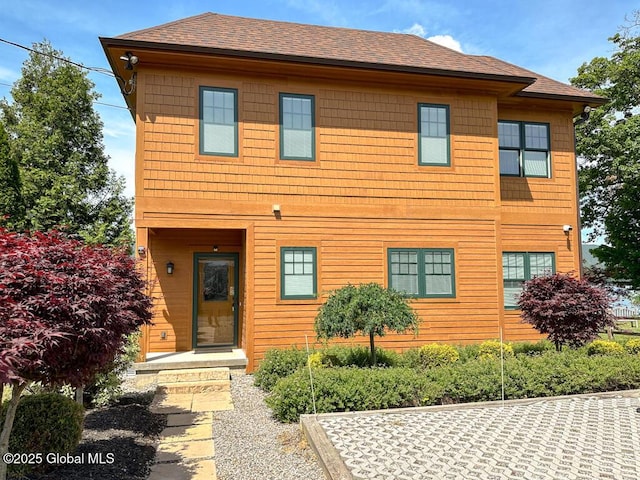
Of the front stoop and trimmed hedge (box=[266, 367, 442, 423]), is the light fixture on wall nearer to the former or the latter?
the front stoop

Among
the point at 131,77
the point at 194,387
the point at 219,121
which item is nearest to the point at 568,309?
the point at 194,387

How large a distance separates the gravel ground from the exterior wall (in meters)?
2.64

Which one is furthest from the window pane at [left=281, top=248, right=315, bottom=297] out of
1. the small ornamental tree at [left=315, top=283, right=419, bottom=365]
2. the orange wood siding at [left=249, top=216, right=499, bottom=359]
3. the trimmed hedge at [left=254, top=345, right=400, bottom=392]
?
the small ornamental tree at [left=315, top=283, right=419, bottom=365]

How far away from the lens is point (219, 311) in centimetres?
1027

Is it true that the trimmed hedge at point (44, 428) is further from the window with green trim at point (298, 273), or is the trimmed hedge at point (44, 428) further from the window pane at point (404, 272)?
the window pane at point (404, 272)

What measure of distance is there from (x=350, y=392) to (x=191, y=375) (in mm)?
3384

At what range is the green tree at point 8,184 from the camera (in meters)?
12.5

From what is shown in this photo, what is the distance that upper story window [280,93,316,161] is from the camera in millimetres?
9344

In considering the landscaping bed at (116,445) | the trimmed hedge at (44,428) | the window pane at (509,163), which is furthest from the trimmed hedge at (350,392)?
the window pane at (509,163)

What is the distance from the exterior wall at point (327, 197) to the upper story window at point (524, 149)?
756mm

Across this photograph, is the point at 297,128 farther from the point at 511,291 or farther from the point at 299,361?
the point at 511,291

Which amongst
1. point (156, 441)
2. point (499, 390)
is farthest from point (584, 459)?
point (156, 441)

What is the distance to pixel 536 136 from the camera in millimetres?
11398

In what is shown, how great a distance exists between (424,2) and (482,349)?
7806 mm
